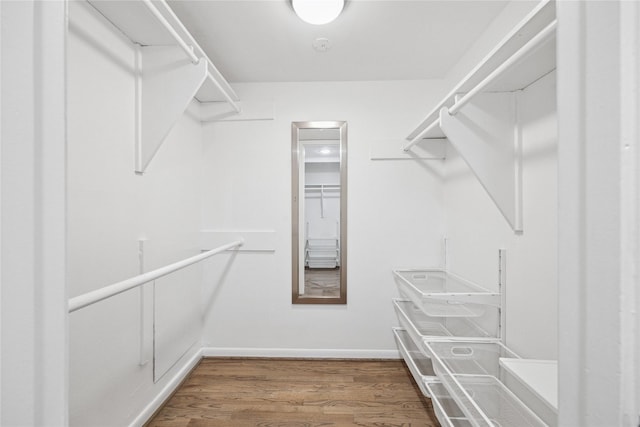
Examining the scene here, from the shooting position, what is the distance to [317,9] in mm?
1307

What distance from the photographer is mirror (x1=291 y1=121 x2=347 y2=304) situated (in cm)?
213

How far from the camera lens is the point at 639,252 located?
1.09 ft

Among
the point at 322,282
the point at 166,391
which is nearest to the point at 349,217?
the point at 322,282

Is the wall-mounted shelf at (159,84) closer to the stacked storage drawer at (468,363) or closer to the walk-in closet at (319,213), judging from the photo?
the walk-in closet at (319,213)

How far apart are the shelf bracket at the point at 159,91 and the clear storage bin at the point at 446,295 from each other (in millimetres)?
1521

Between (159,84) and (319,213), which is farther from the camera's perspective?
(319,213)

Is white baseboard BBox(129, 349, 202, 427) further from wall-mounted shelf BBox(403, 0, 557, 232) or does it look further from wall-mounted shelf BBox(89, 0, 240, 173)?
wall-mounted shelf BBox(403, 0, 557, 232)

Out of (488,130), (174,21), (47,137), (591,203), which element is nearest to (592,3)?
(591,203)

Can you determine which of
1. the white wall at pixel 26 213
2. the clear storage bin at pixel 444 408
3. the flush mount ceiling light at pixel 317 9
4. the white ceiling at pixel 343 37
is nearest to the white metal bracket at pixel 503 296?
the clear storage bin at pixel 444 408

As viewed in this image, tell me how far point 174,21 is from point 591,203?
1.54m

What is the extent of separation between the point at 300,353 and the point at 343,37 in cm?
214

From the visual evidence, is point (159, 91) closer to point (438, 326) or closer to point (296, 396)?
point (296, 396)

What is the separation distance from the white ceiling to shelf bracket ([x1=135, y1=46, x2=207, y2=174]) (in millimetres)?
251

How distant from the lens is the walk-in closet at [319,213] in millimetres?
335
